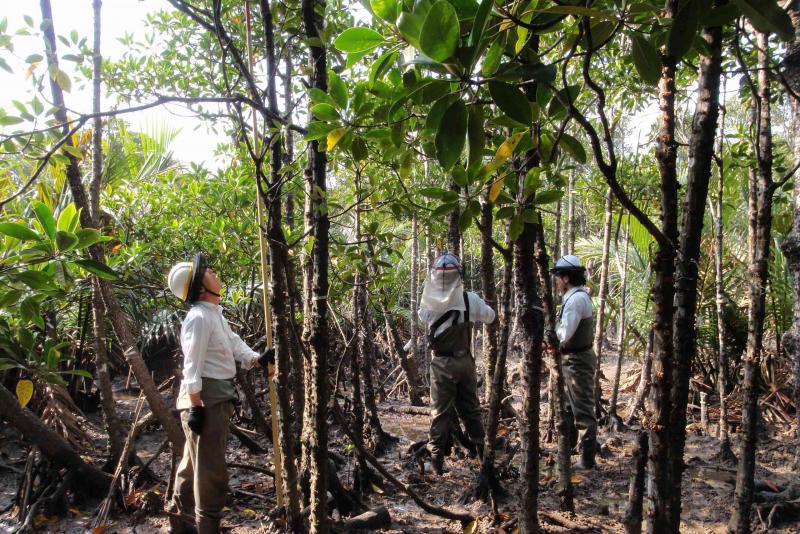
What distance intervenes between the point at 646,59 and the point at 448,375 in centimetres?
409

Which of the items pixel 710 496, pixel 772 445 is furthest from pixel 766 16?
pixel 772 445

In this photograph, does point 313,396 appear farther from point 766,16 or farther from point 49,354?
point 766,16

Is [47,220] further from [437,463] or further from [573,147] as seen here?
[437,463]

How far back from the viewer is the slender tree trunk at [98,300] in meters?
3.73

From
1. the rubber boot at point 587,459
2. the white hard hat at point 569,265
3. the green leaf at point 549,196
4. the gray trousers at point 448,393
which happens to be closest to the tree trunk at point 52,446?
the gray trousers at point 448,393

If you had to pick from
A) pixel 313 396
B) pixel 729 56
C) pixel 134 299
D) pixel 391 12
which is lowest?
pixel 313 396

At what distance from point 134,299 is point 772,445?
24.9 ft

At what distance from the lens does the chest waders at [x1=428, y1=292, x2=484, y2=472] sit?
500 centimetres

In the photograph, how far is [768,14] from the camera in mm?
968

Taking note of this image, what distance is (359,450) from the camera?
13.1ft

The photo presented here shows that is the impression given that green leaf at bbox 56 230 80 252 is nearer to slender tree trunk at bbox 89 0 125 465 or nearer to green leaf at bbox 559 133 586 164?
green leaf at bbox 559 133 586 164

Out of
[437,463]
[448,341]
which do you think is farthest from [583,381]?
[437,463]

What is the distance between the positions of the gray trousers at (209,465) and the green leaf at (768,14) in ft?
11.9

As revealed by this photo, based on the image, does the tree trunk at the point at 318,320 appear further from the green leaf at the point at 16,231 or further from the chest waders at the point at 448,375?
the chest waders at the point at 448,375
